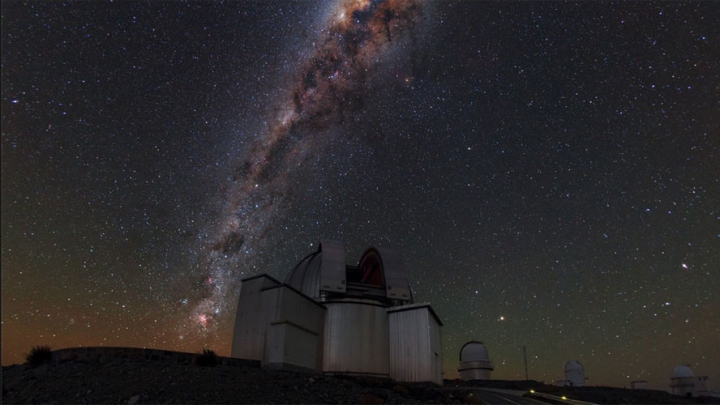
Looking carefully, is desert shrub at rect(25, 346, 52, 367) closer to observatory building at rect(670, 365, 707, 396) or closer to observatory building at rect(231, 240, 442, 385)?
observatory building at rect(231, 240, 442, 385)

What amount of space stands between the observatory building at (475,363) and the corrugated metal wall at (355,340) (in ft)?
79.1

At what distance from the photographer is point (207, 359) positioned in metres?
11.5

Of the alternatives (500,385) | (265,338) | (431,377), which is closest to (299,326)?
(265,338)

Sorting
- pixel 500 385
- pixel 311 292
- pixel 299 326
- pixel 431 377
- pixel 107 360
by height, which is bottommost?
pixel 500 385

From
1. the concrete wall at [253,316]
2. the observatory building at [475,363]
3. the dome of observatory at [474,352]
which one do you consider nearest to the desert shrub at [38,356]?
the concrete wall at [253,316]

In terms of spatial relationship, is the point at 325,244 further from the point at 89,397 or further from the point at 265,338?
the point at 89,397

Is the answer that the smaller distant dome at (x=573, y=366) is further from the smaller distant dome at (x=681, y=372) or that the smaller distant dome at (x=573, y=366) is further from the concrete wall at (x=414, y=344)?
the concrete wall at (x=414, y=344)

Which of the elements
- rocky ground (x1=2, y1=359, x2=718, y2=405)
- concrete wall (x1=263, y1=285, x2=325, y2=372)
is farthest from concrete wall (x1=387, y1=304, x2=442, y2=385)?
rocky ground (x1=2, y1=359, x2=718, y2=405)

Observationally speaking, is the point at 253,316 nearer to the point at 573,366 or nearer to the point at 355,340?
the point at 355,340

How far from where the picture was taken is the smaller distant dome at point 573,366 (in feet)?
135

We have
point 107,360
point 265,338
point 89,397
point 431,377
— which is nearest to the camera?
point 89,397

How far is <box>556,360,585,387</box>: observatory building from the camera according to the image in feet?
133

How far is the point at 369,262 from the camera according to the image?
955 inches

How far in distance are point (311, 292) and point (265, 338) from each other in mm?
4962
